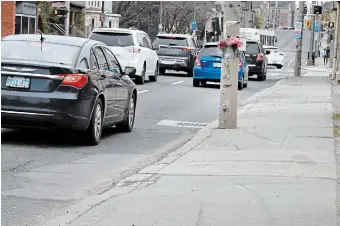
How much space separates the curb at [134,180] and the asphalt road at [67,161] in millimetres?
98

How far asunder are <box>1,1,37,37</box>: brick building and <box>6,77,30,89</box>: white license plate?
2613 centimetres

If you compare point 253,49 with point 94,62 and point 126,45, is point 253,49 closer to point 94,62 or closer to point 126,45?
point 126,45

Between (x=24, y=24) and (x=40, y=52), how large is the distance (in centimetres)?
3162

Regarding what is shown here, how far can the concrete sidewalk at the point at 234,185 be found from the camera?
22.5ft

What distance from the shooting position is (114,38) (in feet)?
84.4

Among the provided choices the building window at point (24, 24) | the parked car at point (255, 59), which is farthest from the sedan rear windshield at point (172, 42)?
the building window at point (24, 24)

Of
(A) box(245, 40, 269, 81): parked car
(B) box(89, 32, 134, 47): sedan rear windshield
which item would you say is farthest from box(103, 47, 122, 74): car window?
(A) box(245, 40, 269, 81): parked car

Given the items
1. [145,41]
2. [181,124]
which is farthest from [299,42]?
[181,124]

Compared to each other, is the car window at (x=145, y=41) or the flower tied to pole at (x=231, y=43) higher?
the flower tied to pole at (x=231, y=43)

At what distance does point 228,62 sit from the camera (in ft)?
45.7

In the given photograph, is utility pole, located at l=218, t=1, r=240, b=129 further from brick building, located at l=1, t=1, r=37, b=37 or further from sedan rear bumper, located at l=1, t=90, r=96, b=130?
brick building, located at l=1, t=1, r=37, b=37

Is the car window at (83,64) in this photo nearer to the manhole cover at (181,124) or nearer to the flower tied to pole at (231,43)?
the flower tied to pole at (231,43)

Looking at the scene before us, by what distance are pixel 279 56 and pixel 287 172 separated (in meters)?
46.2

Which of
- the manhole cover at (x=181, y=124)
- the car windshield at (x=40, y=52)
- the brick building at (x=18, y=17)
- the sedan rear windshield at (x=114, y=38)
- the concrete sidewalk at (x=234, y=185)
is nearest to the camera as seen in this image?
the concrete sidewalk at (x=234, y=185)
